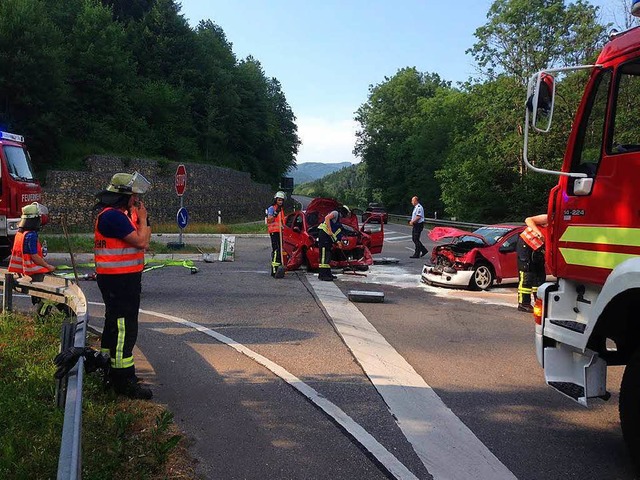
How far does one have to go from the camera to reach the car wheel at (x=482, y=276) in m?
11.3

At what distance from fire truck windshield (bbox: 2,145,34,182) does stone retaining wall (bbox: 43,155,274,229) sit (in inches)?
446

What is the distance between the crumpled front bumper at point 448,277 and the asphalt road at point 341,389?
1518mm

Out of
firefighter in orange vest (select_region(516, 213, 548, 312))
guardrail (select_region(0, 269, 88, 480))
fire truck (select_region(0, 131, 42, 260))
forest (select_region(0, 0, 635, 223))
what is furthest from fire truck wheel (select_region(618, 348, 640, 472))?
forest (select_region(0, 0, 635, 223))

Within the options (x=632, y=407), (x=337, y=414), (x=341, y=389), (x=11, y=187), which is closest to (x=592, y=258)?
(x=632, y=407)

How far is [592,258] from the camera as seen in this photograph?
3.70m

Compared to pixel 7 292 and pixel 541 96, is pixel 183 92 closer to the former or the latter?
pixel 7 292

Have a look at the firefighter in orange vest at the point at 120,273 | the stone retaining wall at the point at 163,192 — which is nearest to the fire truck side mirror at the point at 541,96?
the firefighter in orange vest at the point at 120,273

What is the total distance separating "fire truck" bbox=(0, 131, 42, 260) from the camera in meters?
12.6

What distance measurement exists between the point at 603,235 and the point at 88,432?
149 inches

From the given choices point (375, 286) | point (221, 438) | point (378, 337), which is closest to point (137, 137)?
point (375, 286)

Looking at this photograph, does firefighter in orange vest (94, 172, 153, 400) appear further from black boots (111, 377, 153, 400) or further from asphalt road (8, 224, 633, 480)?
asphalt road (8, 224, 633, 480)

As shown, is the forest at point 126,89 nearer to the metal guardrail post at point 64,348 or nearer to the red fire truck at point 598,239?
the metal guardrail post at point 64,348

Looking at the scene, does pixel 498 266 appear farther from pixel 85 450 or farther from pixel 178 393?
pixel 85 450

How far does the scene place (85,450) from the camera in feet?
11.7
